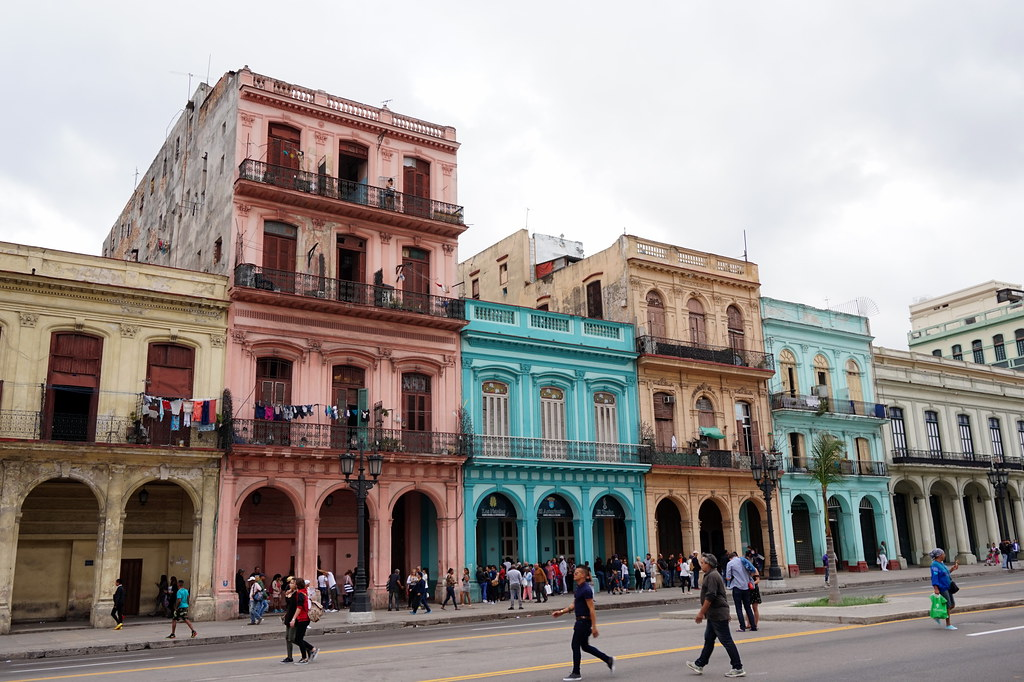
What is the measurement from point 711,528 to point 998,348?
106ft

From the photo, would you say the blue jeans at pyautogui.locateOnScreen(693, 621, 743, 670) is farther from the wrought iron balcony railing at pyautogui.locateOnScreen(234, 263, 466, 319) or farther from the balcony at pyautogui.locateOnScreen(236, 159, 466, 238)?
the balcony at pyautogui.locateOnScreen(236, 159, 466, 238)

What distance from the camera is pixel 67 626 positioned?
2302cm

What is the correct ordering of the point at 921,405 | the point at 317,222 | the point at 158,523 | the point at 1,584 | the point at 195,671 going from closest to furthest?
the point at 195,671 → the point at 1,584 → the point at 158,523 → the point at 317,222 → the point at 921,405

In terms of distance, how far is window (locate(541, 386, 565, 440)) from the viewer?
3312 centimetres

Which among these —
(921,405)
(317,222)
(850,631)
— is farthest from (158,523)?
(921,405)

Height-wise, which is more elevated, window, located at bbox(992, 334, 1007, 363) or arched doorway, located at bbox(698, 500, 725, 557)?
window, located at bbox(992, 334, 1007, 363)

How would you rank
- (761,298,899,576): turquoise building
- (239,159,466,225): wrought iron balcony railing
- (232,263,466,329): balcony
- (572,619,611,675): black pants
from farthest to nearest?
(761,298,899,576): turquoise building < (239,159,466,225): wrought iron balcony railing < (232,263,466,329): balcony < (572,619,611,675): black pants

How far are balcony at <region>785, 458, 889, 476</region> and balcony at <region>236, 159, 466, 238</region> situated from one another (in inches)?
744

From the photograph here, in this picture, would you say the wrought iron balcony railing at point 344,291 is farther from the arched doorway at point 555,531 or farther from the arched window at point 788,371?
the arched window at point 788,371

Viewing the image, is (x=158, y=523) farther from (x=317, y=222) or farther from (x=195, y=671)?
(x=195, y=671)

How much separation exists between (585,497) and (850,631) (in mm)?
18086

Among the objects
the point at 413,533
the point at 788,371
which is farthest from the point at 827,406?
the point at 413,533

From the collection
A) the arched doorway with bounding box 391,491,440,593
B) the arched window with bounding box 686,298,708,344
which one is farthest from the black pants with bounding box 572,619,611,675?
the arched window with bounding box 686,298,708,344

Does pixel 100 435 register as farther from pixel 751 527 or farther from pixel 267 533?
pixel 751 527
